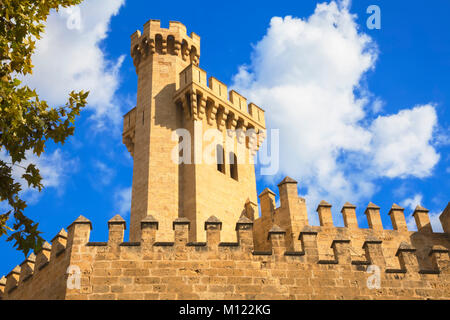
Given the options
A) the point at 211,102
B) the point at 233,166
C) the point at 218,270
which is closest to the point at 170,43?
the point at 211,102

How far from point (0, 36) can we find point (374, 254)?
1008 cm

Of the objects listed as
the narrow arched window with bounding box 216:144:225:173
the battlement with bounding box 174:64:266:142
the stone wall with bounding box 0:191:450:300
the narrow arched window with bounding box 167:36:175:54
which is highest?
the narrow arched window with bounding box 167:36:175:54

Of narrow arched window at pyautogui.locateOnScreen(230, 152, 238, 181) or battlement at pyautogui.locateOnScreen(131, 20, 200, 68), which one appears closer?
narrow arched window at pyautogui.locateOnScreen(230, 152, 238, 181)

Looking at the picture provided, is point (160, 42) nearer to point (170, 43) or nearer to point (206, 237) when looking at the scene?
point (170, 43)

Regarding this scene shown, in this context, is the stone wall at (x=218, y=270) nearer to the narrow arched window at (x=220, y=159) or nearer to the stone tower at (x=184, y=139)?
the stone tower at (x=184, y=139)

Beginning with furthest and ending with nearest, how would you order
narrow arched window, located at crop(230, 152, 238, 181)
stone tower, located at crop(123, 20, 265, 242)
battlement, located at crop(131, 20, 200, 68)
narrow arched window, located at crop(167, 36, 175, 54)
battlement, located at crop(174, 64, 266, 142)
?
narrow arched window, located at crop(167, 36, 175, 54) < battlement, located at crop(131, 20, 200, 68) < narrow arched window, located at crop(230, 152, 238, 181) < battlement, located at crop(174, 64, 266, 142) < stone tower, located at crop(123, 20, 265, 242)

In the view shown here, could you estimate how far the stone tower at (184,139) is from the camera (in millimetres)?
17328

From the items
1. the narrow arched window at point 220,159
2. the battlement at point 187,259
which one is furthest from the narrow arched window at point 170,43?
the battlement at point 187,259

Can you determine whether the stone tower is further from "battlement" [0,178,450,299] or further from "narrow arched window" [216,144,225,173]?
"battlement" [0,178,450,299]

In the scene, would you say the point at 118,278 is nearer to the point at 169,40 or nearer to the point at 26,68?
the point at 26,68

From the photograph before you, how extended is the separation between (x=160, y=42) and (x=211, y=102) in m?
3.83

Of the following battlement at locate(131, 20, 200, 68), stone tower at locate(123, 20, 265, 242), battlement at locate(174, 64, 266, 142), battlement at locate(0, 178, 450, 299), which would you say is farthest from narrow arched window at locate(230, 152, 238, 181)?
battlement at locate(0, 178, 450, 299)

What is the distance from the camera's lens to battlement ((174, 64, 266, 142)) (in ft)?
63.8

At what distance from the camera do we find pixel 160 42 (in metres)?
21.3
